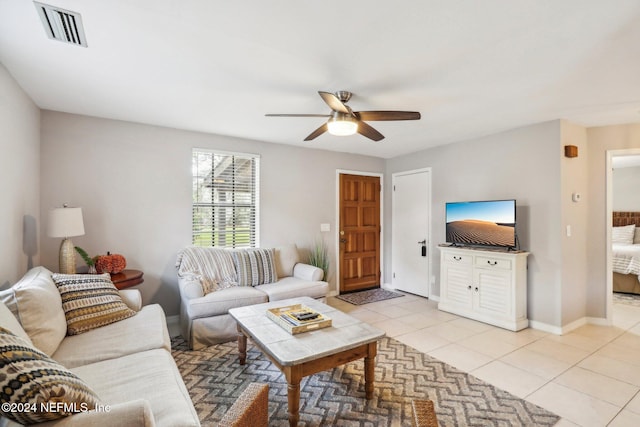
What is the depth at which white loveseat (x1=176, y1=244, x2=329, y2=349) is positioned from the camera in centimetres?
302

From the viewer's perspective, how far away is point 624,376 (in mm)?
2486

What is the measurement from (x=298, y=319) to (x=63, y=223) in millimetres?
2349

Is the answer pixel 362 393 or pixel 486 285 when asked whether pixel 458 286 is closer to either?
pixel 486 285

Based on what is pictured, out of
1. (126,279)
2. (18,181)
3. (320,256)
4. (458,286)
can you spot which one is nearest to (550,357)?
Result: (458,286)

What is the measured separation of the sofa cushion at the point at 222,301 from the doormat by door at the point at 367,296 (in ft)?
5.98

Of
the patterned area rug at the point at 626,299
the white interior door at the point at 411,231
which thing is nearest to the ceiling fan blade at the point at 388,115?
the white interior door at the point at 411,231

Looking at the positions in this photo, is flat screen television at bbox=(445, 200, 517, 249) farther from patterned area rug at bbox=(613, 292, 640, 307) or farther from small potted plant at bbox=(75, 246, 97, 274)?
small potted plant at bbox=(75, 246, 97, 274)

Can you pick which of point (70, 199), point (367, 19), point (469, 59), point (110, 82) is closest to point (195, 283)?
point (70, 199)

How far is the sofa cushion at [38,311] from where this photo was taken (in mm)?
1654

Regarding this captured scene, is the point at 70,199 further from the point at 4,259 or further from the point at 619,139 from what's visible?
the point at 619,139

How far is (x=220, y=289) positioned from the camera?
343cm

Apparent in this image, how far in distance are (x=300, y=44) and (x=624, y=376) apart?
3.64 m

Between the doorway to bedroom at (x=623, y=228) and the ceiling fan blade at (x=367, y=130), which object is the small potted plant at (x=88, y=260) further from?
the doorway to bedroom at (x=623, y=228)

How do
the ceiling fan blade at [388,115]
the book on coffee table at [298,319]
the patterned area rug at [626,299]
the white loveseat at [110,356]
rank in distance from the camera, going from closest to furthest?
the white loveseat at [110,356]
the book on coffee table at [298,319]
the ceiling fan blade at [388,115]
the patterned area rug at [626,299]
